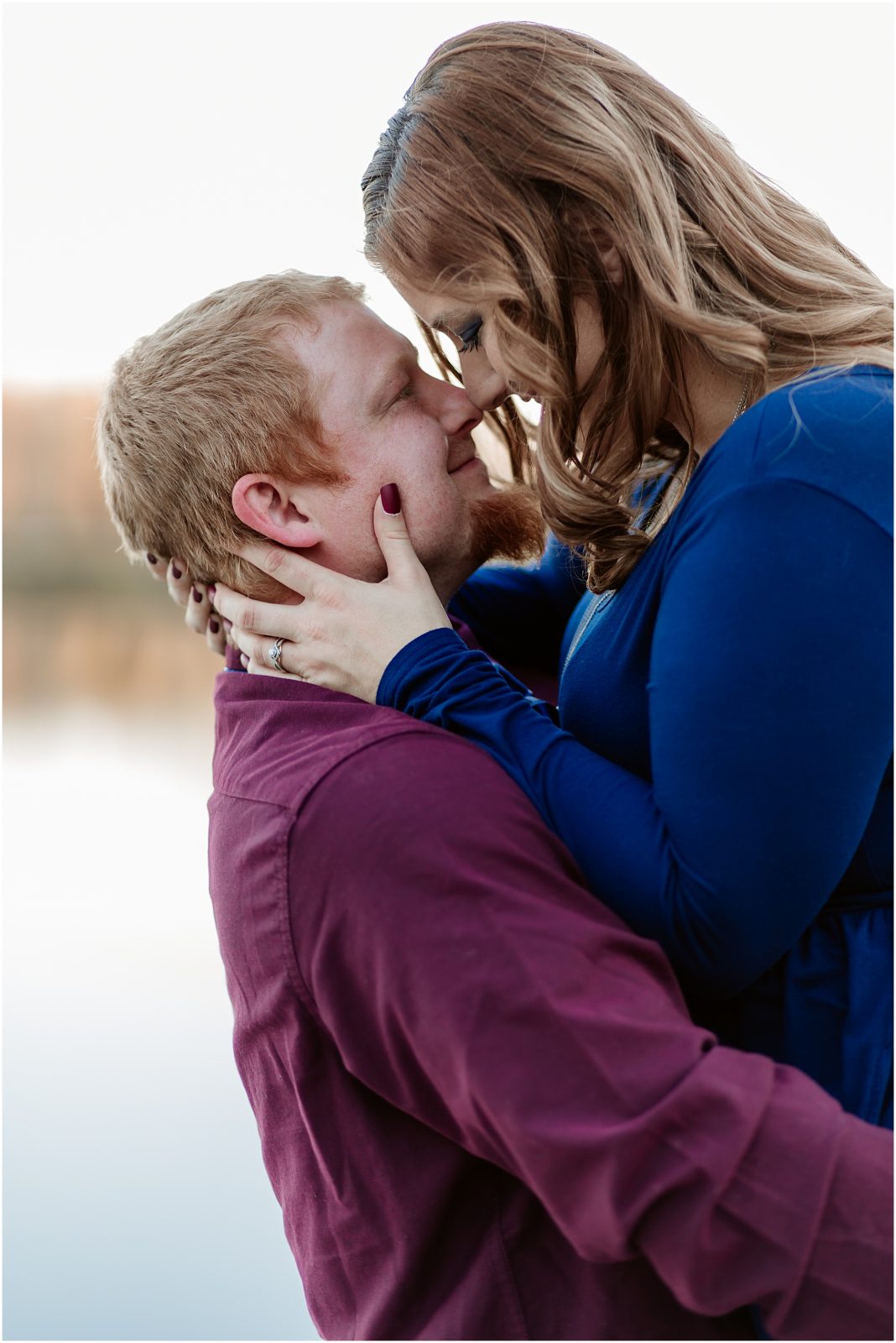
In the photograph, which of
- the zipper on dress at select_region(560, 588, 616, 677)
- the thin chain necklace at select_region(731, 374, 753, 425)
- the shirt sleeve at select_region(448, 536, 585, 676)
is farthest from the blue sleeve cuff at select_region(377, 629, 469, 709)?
the shirt sleeve at select_region(448, 536, 585, 676)

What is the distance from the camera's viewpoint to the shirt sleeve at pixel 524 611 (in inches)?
70.5

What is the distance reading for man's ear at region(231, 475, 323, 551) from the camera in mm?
1425

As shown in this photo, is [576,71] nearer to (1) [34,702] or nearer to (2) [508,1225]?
(2) [508,1225]

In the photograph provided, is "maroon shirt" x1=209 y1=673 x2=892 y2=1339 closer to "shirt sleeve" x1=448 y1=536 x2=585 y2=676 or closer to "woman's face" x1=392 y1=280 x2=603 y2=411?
"woman's face" x1=392 y1=280 x2=603 y2=411

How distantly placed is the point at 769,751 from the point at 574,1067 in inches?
12.1

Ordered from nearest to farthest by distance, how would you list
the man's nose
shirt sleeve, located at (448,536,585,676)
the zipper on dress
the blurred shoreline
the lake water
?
the zipper on dress
the man's nose
shirt sleeve, located at (448,536,585,676)
the lake water
the blurred shoreline

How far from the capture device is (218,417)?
1.43 m

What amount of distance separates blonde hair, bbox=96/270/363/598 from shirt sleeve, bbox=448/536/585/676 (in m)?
0.41

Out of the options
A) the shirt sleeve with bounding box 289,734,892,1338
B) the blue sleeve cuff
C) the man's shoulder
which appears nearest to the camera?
the shirt sleeve with bounding box 289,734,892,1338

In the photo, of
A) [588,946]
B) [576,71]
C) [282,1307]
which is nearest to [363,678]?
[588,946]

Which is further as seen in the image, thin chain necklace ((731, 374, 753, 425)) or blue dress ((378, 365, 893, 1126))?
thin chain necklace ((731, 374, 753, 425))

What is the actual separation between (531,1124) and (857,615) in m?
0.50

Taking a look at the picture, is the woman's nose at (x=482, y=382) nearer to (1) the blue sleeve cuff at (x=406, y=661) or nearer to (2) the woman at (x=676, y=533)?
(2) the woman at (x=676, y=533)

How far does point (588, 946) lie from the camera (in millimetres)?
1021
